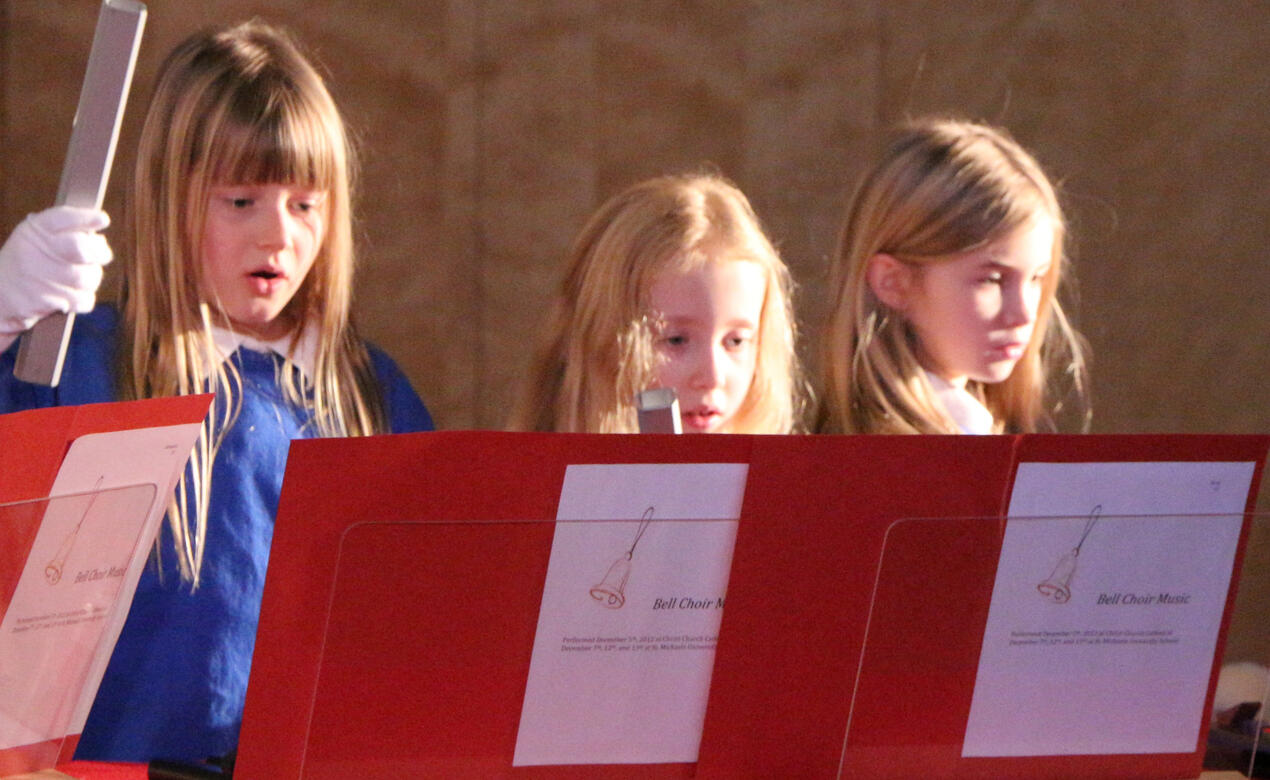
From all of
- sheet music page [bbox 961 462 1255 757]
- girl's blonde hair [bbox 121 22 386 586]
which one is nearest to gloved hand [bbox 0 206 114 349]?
girl's blonde hair [bbox 121 22 386 586]

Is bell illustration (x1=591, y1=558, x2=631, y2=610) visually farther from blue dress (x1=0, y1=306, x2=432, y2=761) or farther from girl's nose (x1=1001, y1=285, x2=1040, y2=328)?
girl's nose (x1=1001, y1=285, x2=1040, y2=328)

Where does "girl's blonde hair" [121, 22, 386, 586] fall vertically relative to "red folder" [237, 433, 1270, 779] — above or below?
above

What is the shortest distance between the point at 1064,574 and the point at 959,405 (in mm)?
861

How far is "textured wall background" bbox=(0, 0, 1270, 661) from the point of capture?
2.29 metres

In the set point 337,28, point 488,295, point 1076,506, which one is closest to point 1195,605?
point 1076,506

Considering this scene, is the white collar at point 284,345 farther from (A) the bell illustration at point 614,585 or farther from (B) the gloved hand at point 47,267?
(A) the bell illustration at point 614,585

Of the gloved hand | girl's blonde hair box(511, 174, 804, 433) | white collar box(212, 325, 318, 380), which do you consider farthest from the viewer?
girl's blonde hair box(511, 174, 804, 433)

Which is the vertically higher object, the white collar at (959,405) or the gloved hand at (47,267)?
the white collar at (959,405)

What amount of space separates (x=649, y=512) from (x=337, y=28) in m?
1.70

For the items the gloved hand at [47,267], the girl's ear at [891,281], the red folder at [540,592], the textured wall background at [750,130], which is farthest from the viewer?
the textured wall background at [750,130]

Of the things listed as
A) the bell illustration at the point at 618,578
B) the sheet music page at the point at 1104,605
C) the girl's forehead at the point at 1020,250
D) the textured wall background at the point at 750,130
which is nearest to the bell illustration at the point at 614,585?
the bell illustration at the point at 618,578

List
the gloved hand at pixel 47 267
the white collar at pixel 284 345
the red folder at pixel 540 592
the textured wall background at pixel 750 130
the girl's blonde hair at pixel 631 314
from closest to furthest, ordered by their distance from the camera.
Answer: the red folder at pixel 540 592, the gloved hand at pixel 47 267, the white collar at pixel 284 345, the girl's blonde hair at pixel 631 314, the textured wall background at pixel 750 130

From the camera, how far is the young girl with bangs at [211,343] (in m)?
1.37

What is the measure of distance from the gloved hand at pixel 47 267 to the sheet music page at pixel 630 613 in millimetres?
655
